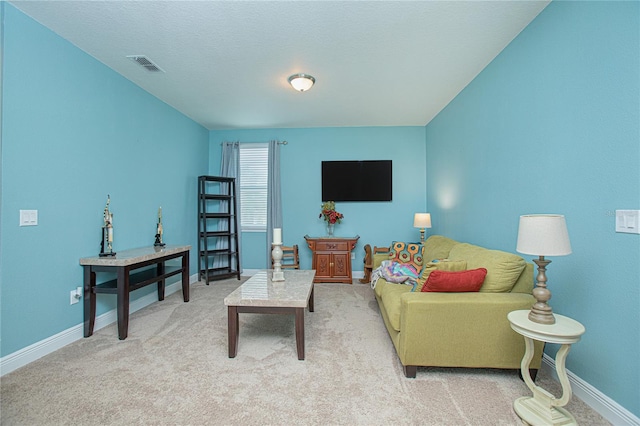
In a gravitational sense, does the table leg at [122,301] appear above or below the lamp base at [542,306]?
below

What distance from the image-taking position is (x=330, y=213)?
4609mm

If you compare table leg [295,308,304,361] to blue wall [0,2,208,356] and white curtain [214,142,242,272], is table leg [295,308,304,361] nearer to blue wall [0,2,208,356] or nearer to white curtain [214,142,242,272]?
blue wall [0,2,208,356]

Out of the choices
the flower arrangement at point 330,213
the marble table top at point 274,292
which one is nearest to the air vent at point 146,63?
the marble table top at point 274,292

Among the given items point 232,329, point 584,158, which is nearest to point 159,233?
point 232,329

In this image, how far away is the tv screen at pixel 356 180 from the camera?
4734 millimetres

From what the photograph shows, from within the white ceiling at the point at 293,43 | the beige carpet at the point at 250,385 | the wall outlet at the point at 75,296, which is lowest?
the beige carpet at the point at 250,385

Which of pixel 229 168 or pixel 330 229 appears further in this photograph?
pixel 229 168

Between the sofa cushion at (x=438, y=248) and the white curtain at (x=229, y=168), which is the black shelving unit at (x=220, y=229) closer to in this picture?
the white curtain at (x=229, y=168)

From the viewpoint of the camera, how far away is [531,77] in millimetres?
2113

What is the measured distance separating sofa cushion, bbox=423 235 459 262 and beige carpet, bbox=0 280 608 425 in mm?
1133

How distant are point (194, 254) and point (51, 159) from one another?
2.52 meters

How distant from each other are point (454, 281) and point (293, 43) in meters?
2.31

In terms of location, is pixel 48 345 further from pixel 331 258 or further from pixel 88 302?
pixel 331 258

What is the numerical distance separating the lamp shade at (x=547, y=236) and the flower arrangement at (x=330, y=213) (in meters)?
3.21
